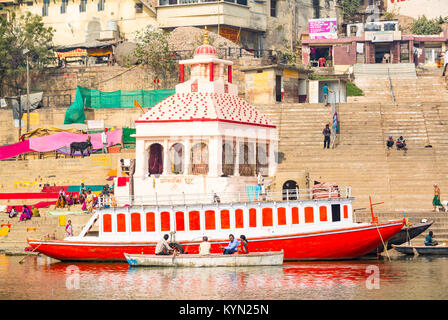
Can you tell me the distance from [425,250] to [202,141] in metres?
8.52

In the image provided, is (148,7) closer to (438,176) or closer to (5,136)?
(5,136)

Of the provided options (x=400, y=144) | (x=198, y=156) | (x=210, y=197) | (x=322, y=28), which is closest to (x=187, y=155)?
(x=198, y=156)

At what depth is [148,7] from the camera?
184ft

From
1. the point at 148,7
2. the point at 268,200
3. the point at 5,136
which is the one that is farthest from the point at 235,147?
the point at 148,7

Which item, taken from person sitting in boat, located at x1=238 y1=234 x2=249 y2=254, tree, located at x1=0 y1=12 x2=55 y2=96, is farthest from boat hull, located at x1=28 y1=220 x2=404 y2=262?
tree, located at x1=0 y1=12 x2=55 y2=96

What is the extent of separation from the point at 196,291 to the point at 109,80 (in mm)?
30872

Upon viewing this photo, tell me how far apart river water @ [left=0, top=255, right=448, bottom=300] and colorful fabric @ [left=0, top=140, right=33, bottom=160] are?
15.7 metres

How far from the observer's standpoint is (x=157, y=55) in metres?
50.6

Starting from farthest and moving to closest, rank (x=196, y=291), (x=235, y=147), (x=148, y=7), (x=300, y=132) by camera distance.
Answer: (x=148, y=7)
(x=300, y=132)
(x=235, y=147)
(x=196, y=291)

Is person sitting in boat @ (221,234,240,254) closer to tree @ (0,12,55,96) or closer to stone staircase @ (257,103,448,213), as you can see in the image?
stone staircase @ (257,103,448,213)

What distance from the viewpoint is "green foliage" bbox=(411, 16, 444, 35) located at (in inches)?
2456

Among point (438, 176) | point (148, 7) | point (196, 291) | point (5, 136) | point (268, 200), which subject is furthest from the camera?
point (148, 7)

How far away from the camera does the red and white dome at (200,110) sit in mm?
30609
